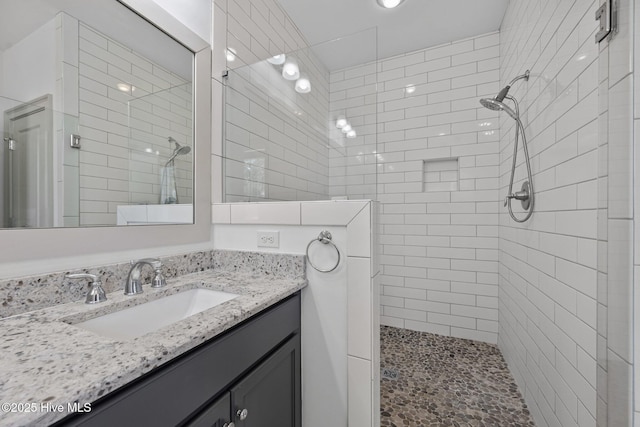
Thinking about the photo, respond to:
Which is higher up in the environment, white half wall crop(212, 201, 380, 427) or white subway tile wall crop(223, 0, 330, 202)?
white subway tile wall crop(223, 0, 330, 202)

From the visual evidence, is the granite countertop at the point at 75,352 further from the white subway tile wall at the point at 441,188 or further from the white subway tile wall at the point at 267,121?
the white subway tile wall at the point at 441,188

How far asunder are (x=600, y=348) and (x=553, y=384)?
1.89 ft

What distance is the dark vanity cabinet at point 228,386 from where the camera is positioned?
0.53 meters

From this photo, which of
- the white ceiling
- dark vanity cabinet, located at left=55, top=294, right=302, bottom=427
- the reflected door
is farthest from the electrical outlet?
the white ceiling

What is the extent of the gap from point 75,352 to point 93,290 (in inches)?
15.4

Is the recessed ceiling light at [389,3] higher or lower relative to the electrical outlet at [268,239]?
higher

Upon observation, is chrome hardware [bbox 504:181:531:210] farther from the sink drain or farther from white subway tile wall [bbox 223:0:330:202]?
the sink drain

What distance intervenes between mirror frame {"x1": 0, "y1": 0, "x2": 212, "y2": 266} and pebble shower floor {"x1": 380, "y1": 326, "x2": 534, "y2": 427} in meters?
1.49

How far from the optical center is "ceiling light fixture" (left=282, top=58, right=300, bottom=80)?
Result: 1.73 m

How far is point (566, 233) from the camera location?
1.13 metres

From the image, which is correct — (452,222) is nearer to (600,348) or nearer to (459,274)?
(459,274)

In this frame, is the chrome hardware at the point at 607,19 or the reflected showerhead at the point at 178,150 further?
the reflected showerhead at the point at 178,150

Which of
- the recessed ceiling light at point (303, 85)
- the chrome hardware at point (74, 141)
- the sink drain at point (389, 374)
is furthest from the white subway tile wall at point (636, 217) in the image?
the chrome hardware at point (74, 141)

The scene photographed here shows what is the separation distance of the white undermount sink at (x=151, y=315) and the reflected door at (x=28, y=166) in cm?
37
